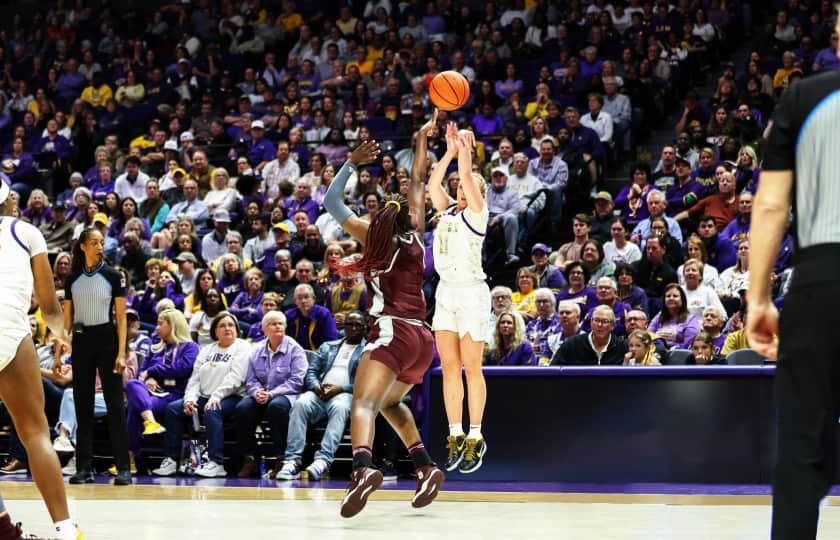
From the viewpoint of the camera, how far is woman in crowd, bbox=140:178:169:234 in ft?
52.1

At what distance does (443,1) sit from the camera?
1889 cm

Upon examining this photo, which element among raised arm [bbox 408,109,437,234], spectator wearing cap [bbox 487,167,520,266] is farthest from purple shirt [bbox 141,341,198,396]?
raised arm [bbox 408,109,437,234]

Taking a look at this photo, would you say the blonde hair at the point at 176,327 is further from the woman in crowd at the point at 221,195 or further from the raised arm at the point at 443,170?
the raised arm at the point at 443,170

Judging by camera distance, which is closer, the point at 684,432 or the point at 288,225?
the point at 684,432

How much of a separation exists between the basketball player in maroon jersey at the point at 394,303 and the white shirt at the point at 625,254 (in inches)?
214

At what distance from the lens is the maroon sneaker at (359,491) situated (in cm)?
659

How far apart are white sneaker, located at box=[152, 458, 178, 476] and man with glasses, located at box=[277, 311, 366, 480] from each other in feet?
3.77

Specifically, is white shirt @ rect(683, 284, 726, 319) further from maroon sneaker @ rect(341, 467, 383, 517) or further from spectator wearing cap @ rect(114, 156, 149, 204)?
spectator wearing cap @ rect(114, 156, 149, 204)

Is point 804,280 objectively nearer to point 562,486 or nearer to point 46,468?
point 46,468

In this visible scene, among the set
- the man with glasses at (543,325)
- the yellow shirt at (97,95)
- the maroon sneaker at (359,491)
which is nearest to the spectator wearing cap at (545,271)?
the man with glasses at (543,325)

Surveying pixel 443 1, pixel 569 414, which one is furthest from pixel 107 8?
pixel 569 414

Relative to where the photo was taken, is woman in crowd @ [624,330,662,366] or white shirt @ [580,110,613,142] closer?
woman in crowd @ [624,330,662,366]

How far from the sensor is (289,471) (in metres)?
10.3

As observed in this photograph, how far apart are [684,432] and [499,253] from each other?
13.9 ft
